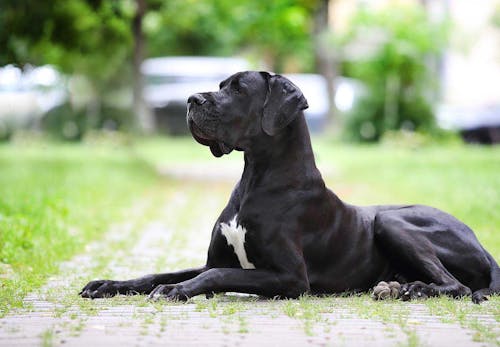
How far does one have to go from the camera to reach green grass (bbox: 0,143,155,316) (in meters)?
8.00

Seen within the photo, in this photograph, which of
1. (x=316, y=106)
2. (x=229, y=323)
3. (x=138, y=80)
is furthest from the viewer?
(x=316, y=106)

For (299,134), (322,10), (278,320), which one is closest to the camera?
(278,320)

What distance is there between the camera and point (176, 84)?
35812 millimetres

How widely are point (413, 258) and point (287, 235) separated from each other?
933 mm

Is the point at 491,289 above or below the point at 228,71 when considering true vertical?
below

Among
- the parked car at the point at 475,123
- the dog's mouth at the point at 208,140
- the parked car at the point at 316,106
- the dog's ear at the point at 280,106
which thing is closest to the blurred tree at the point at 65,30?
the parked car at the point at 316,106

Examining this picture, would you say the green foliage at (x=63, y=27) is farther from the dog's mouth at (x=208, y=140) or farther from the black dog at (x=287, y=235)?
the black dog at (x=287, y=235)

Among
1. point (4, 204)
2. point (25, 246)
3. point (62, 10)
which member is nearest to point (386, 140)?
point (62, 10)

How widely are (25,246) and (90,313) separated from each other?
3.36 meters

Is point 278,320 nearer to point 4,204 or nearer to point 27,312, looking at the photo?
point 27,312

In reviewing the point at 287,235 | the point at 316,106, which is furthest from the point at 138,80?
the point at 287,235

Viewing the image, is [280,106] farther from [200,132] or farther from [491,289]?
[491,289]

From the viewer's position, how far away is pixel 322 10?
3369cm

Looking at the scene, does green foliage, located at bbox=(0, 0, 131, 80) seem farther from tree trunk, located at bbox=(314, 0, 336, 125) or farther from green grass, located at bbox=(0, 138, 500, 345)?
tree trunk, located at bbox=(314, 0, 336, 125)
